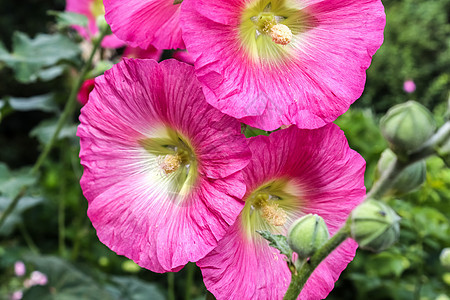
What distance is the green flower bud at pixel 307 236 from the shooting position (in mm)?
504

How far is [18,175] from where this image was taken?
43.7 inches

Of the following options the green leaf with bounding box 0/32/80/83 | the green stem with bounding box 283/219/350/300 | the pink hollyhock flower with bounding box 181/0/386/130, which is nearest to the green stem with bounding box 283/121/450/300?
the green stem with bounding box 283/219/350/300

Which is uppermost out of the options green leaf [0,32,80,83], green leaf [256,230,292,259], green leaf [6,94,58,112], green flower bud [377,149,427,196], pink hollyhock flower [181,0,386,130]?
pink hollyhock flower [181,0,386,130]

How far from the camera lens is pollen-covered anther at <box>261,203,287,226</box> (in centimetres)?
63

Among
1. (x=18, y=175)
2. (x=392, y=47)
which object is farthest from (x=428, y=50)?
(x=18, y=175)

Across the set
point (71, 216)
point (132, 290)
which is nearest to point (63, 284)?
point (132, 290)

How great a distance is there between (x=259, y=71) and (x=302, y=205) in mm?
192

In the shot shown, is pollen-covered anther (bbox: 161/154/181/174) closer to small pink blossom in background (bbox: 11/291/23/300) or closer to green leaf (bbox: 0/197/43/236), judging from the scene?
green leaf (bbox: 0/197/43/236)

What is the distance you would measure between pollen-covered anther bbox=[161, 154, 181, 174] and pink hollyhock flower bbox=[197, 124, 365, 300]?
0.11 meters

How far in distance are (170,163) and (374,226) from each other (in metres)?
0.28

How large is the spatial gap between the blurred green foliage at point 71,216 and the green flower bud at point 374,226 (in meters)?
0.05

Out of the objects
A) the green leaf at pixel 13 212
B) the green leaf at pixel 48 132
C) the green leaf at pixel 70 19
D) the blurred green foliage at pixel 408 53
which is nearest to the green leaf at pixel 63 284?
the green leaf at pixel 13 212

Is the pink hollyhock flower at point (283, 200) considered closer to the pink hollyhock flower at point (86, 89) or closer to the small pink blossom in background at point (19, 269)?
the pink hollyhock flower at point (86, 89)

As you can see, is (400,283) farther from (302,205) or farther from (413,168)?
(413,168)
